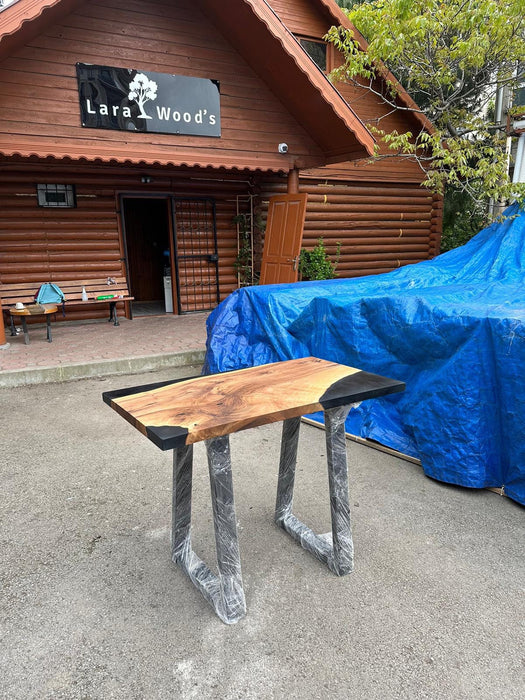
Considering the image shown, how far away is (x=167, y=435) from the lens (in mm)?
1835

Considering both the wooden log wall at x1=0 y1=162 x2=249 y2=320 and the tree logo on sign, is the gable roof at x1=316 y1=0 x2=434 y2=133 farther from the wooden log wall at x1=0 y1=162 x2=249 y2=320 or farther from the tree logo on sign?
the tree logo on sign

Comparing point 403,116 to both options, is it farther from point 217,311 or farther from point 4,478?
point 4,478

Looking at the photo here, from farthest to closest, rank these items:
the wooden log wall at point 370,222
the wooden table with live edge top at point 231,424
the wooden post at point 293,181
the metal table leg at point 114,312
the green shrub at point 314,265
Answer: the wooden log wall at point 370,222 < the green shrub at point 314,265 < the metal table leg at point 114,312 < the wooden post at point 293,181 < the wooden table with live edge top at point 231,424

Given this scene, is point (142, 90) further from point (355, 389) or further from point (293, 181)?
point (355, 389)

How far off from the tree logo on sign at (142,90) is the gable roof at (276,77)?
639 mm

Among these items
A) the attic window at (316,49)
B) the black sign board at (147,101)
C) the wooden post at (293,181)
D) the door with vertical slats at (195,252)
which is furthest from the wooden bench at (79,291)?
the attic window at (316,49)

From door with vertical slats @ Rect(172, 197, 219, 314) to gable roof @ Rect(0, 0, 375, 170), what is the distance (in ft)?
7.67

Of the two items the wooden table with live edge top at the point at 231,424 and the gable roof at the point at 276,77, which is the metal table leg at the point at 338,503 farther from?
the gable roof at the point at 276,77

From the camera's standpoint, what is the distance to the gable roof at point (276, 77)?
19.6ft

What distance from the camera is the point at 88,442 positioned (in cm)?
421

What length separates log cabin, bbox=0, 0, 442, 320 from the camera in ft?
19.8

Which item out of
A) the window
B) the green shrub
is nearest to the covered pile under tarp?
the green shrub

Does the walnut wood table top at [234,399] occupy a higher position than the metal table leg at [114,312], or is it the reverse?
the walnut wood table top at [234,399]

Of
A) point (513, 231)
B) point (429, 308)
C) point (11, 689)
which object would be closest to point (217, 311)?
point (429, 308)
